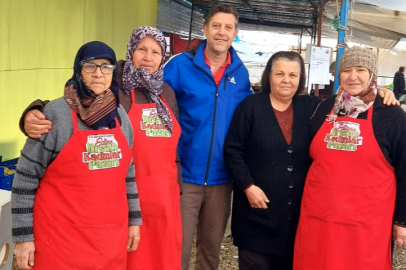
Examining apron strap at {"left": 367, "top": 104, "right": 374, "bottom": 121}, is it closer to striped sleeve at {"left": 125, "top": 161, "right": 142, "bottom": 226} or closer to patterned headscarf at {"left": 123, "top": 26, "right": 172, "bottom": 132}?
patterned headscarf at {"left": 123, "top": 26, "right": 172, "bottom": 132}

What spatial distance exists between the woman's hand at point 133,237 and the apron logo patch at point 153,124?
508mm

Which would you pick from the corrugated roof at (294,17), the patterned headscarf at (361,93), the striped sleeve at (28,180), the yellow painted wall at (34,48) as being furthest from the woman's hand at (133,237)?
the corrugated roof at (294,17)

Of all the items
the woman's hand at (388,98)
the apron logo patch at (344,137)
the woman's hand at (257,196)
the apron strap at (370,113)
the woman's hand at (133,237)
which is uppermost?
the woman's hand at (388,98)

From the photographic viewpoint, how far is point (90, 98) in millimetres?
1891

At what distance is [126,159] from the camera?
2035 millimetres

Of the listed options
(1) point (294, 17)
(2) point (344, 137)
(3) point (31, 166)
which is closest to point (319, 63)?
(2) point (344, 137)

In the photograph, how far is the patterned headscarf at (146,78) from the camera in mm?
2352

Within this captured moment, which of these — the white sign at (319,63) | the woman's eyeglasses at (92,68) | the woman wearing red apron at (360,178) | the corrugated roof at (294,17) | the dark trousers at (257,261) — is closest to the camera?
the woman's eyeglasses at (92,68)

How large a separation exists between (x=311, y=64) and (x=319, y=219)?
2110mm

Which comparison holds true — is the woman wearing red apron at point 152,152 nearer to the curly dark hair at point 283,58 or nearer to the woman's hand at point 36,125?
the woman's hand at point 36,125

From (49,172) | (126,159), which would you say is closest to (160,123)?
(126,159)

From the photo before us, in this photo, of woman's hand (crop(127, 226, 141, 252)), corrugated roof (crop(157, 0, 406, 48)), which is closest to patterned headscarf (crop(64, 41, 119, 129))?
woman's hand (crop(127, 226, 141, 252))

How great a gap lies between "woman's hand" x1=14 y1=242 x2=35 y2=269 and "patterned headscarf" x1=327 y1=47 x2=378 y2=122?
1.75m

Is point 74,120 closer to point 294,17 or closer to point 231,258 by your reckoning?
point 231,258
